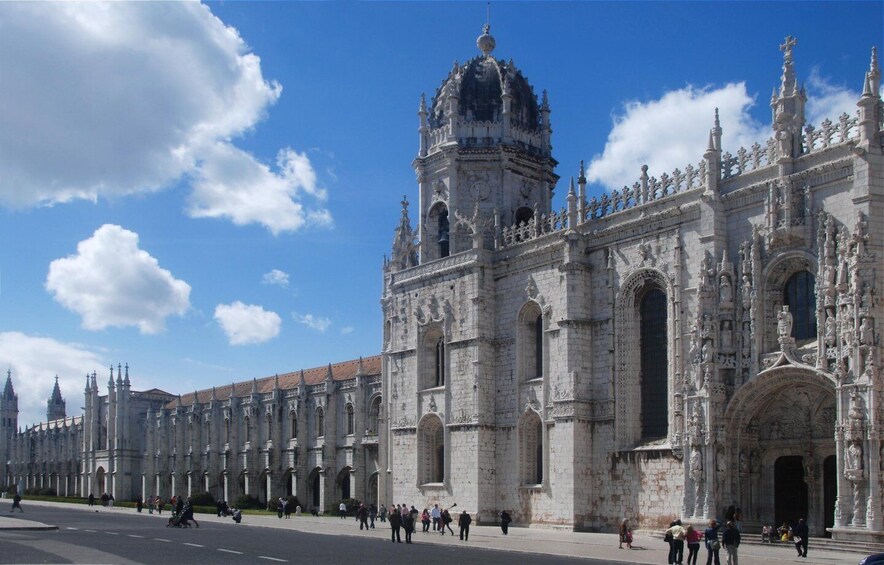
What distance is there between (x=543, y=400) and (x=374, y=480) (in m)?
28.0

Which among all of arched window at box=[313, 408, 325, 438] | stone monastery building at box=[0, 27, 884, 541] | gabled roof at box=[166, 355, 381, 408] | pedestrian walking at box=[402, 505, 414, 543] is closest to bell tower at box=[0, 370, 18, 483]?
gabled roof at box=[166, 355, 381, 408]

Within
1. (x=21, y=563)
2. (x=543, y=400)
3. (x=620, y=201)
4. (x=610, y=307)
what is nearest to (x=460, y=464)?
(x=543, y=400)

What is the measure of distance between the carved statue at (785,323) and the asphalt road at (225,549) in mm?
10048

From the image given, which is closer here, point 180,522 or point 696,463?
point 696,463

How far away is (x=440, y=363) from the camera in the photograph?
47094 mm

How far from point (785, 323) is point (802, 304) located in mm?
1159

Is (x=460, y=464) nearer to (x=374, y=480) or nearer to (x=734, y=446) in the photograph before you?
(x=734, y=446)

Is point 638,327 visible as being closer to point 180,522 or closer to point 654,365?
point 654,365

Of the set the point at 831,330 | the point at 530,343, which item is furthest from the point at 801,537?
the point at 530,343

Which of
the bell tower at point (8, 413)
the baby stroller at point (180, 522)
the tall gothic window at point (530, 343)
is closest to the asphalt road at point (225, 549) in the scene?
the baby stroller at point (180, 522)

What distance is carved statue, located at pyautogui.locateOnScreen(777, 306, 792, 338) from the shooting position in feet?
105

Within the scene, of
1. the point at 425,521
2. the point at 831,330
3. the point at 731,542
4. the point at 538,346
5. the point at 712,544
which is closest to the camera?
the point at 731,542

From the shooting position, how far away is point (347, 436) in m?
70.0

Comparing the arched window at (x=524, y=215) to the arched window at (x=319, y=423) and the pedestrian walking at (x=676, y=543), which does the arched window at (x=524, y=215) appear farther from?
the arched window at (x=319, y=423)
